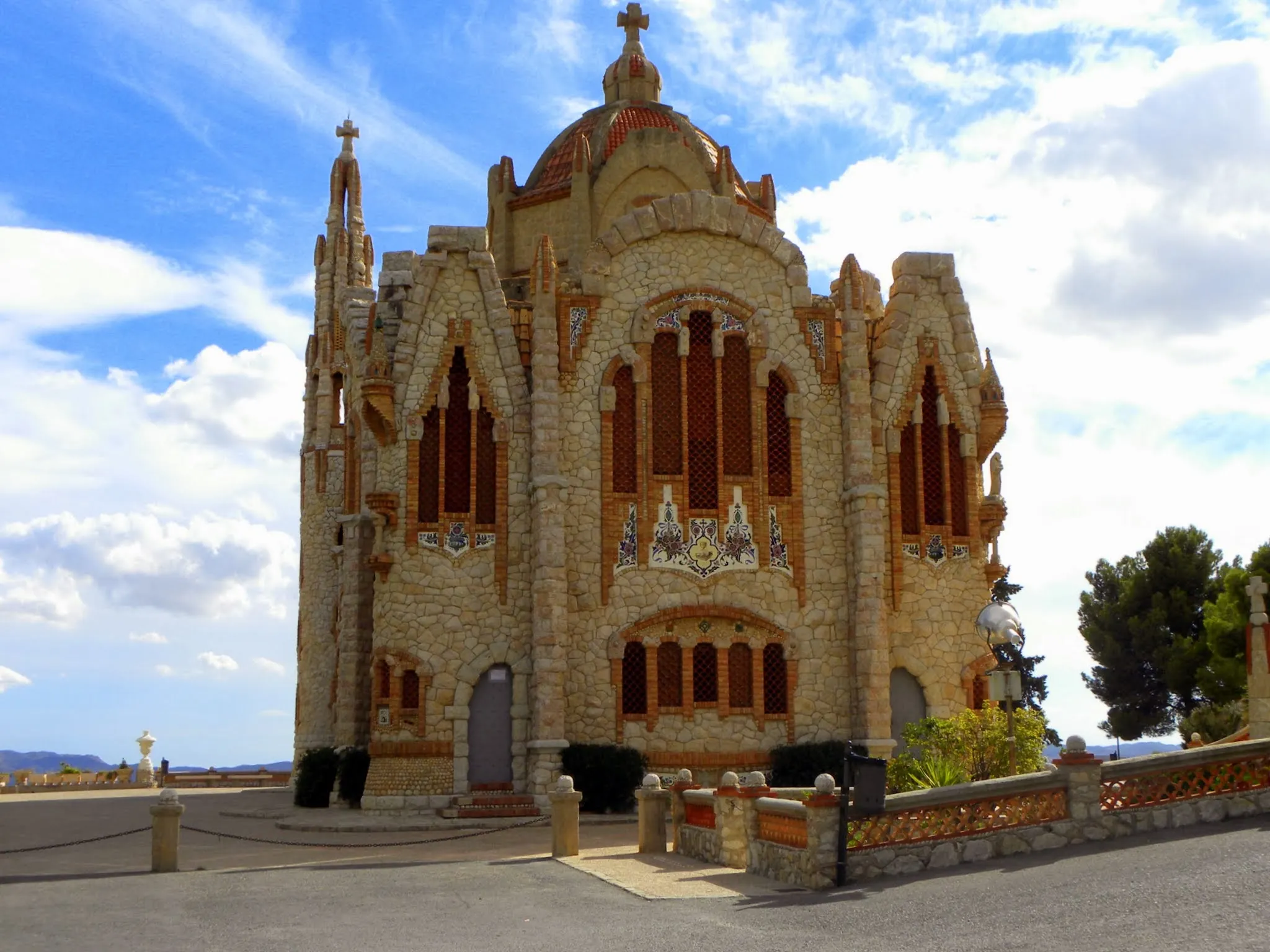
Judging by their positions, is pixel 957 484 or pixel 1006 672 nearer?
pixel 1006 672

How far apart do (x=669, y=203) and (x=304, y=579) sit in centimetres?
1634

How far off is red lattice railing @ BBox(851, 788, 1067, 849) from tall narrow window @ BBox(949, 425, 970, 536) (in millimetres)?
12562

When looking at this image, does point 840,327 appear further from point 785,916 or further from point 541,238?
point 785,916

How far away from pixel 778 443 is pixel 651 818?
10.3 metres

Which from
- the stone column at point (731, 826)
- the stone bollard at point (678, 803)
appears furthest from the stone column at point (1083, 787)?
the stone bollard at point (678, 803)

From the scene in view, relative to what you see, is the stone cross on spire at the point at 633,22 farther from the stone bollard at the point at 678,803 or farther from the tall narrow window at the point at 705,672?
the stone bollard at the point at 678,803

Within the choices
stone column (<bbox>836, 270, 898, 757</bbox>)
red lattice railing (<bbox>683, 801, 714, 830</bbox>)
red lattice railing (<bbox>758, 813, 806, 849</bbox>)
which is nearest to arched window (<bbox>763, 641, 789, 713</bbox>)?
stone column (<bbox>836, 270, 898, 757</bbox>)

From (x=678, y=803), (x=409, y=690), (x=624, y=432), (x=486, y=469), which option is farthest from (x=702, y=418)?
(x=678, y=803)

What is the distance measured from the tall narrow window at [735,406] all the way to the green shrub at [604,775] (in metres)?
5.74

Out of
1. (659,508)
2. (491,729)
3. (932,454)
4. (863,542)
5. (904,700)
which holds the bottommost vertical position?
(491,729)

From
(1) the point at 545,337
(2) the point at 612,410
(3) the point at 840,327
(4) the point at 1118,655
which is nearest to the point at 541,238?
(1) the point at 545,337

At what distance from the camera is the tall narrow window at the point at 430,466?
25109 millimetres

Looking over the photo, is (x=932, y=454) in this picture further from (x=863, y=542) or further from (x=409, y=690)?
(x=409, y=690)

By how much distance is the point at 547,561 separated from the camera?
24125 mm
